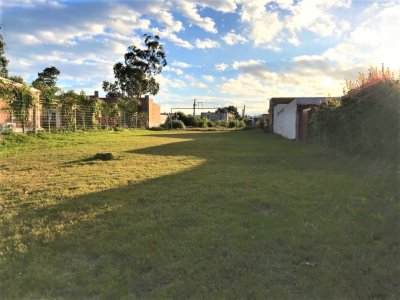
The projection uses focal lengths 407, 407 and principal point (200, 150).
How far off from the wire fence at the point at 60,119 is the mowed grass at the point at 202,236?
12725 millimetres

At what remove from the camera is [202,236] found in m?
4.38

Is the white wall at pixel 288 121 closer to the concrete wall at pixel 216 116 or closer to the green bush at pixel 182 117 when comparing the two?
the green bush at pixel 182 117

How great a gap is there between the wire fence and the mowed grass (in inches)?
501

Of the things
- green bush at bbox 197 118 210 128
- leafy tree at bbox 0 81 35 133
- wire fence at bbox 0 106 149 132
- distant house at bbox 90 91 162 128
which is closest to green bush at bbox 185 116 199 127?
green bush at bbox 197 118 210 128

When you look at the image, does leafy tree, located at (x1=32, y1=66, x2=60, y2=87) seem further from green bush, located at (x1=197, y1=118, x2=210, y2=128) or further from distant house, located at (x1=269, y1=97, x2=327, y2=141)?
distant house, located at (x1=269, y1=97, x2=327, y2=141)

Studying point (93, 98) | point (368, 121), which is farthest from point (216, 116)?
point (368, 121)

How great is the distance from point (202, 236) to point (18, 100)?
17.8 metres

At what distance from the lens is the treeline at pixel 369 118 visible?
328 inches

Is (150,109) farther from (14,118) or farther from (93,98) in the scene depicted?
(14,118)

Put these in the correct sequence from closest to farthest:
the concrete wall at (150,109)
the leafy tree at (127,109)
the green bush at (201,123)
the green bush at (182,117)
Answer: the leafy tree at (127,109) < the concrete wall at (150,109) < the green bush at (201,123) < the green bush at (182,117)

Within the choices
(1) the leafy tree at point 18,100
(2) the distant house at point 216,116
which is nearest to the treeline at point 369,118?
(1) the leafy tree at point 18,100

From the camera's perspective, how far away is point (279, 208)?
18.2ft

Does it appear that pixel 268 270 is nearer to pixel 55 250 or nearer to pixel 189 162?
pixel 55 250

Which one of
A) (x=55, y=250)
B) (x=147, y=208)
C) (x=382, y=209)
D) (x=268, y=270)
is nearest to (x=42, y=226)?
(x=55, y=250)
